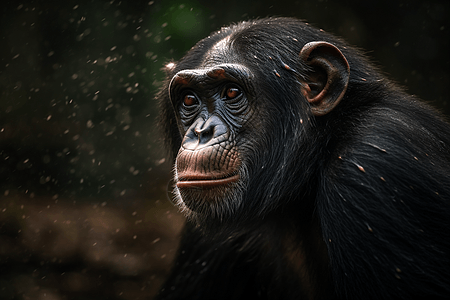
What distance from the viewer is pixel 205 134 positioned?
2.75 metres

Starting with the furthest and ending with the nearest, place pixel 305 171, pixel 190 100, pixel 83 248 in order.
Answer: pixel 83 248
pixel 190 100
pixel 305 171

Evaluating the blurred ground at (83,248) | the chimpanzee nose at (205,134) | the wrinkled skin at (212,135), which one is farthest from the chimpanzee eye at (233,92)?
the blurred ground at (83,248)

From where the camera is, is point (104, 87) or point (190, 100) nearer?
point (190, 100)

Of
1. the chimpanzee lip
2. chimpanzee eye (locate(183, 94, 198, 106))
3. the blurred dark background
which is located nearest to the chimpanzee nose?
the chimpanzee lip

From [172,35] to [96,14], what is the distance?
153 centimetres

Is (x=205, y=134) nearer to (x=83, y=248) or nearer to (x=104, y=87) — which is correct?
(x=83, y=248)

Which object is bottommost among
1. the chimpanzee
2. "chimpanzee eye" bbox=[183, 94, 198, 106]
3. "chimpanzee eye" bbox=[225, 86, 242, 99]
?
the chimpanzee

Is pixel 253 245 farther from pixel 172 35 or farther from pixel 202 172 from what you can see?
pixel 172 35

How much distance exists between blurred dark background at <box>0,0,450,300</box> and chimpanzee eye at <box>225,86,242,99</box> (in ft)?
13.8

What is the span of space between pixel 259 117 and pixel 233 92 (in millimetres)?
269

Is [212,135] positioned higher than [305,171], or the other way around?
[212,135]

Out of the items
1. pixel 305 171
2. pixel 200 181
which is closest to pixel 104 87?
pixel 200 181

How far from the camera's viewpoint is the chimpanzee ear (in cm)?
284

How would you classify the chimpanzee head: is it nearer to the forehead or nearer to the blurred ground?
the forehead
